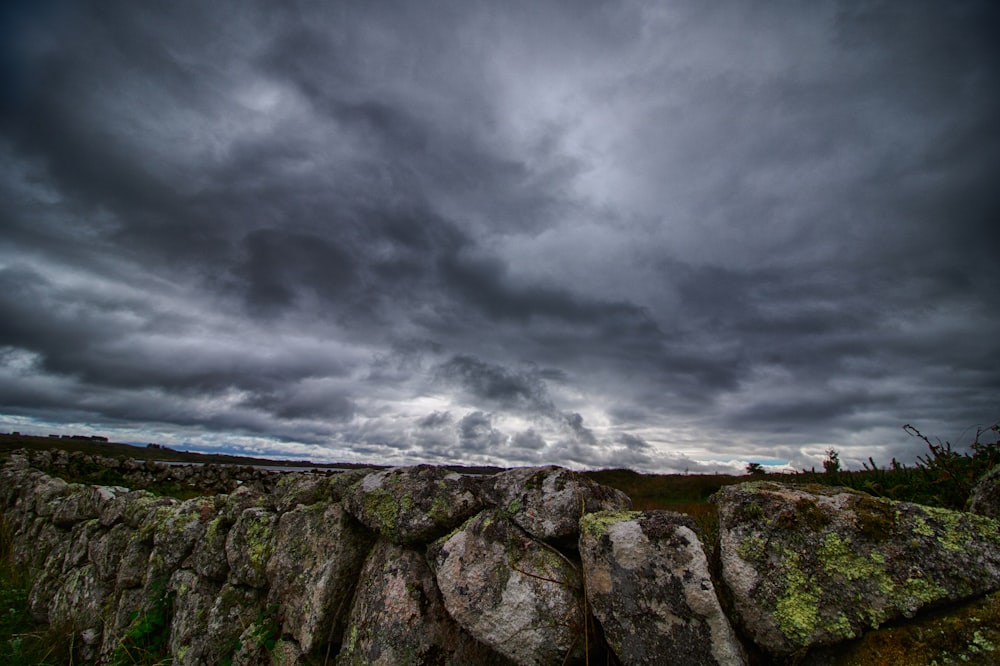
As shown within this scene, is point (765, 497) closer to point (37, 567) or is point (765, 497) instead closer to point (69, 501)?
point (69, 501)

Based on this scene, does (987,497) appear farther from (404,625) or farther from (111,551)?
(111,551)

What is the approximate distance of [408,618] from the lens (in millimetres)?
3422

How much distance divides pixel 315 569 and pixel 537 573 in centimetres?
227

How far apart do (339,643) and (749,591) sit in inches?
124

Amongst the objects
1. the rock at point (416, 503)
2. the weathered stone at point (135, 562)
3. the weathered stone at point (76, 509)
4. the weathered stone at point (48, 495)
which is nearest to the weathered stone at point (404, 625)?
the rock at point (416, 503)

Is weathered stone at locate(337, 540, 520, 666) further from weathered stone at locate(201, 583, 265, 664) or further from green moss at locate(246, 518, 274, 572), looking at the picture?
weathered stone at locate(201, 583, 265, 664)

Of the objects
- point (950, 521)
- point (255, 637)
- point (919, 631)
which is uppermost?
point (950, 521)

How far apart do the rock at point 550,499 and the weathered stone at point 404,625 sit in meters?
0.82

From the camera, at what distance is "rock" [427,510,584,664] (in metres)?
2.83

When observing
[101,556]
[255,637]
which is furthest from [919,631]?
[101,556]

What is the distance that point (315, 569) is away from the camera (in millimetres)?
4211

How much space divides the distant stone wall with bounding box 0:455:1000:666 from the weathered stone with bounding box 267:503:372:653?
2 centimetres

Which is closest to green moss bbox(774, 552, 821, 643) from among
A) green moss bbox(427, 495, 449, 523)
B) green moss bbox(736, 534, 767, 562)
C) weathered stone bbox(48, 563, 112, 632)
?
green moss bbox(736, 534, 767, 562)

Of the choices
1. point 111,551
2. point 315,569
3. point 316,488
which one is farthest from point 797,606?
point 111,551
